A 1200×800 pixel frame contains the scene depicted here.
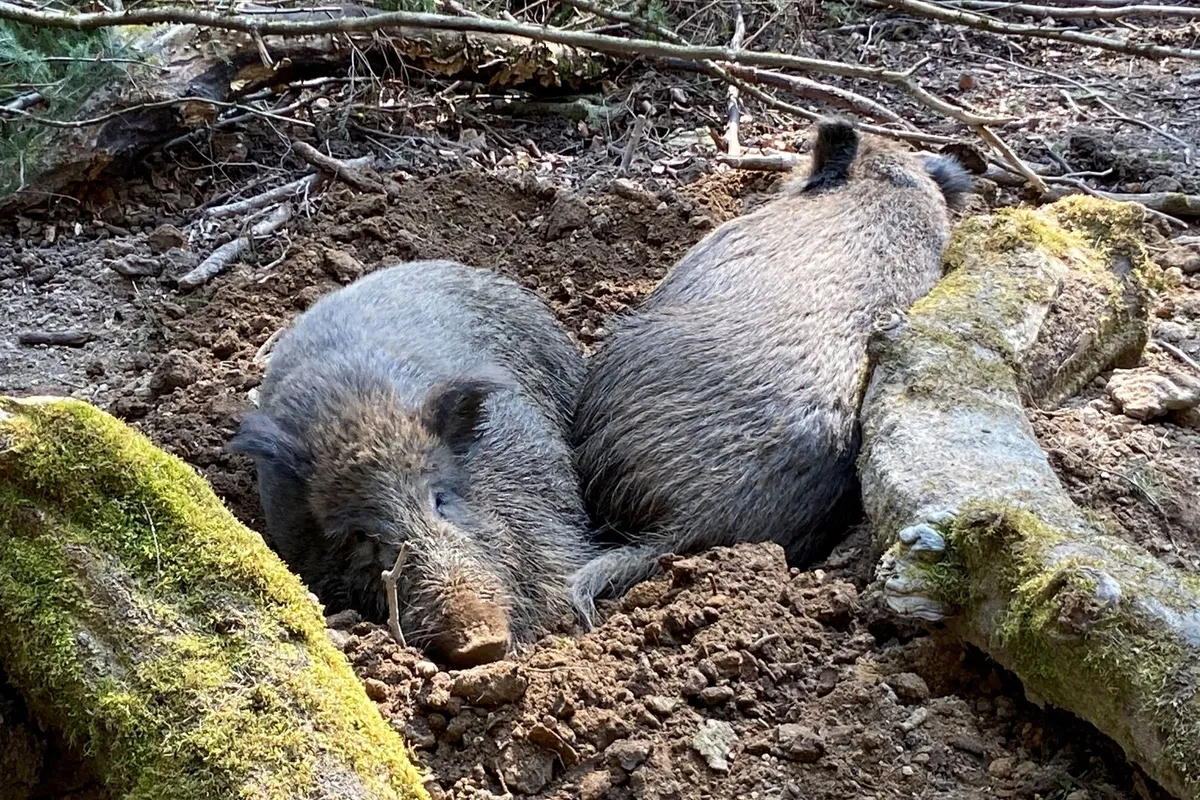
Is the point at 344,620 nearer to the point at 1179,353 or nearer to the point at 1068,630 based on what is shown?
the point at 1068,630

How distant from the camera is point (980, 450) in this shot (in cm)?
289

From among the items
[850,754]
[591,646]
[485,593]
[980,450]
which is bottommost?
[485,593]

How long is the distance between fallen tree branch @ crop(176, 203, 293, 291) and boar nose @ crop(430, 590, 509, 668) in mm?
2491

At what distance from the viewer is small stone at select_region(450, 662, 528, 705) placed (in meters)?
2.53

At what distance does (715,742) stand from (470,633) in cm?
98

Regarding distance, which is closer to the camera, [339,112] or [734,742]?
[734,742]

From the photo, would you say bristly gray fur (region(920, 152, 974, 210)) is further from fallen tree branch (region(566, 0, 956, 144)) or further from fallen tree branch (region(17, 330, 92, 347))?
fallen tree branch (region(17, 330, 92, 347))

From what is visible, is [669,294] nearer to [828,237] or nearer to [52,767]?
[828,237]

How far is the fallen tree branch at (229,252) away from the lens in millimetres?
5043

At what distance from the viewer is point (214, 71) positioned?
5.56 metres

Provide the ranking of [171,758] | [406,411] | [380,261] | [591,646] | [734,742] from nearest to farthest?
[171,758] → [734,742] → [591,646] → [406,411] → [380,261]

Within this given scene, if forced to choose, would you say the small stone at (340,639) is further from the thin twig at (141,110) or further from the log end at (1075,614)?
the thin twig at (141,110)

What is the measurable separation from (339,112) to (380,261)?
1388 mm

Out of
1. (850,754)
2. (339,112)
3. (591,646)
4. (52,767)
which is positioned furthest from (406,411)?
(339,112)
